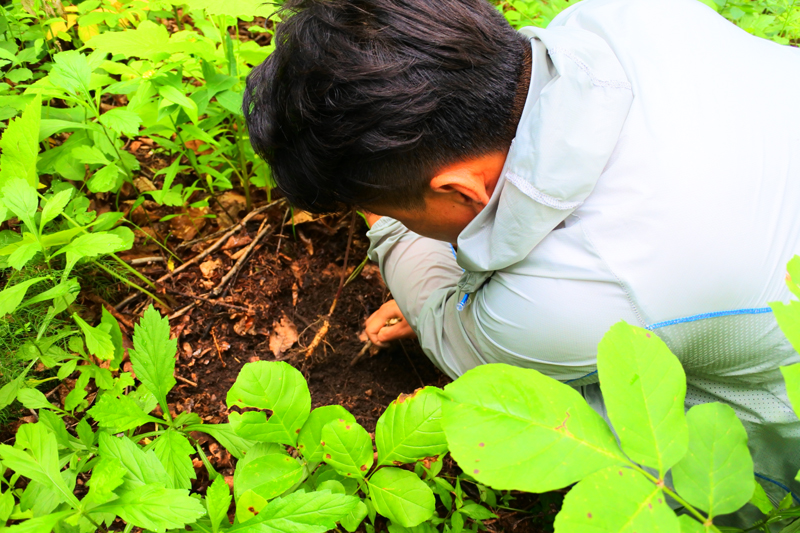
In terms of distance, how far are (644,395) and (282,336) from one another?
1684 mm

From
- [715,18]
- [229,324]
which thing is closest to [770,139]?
[715,18]

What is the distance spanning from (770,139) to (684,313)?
1.62 ft

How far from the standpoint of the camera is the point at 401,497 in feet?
3.83

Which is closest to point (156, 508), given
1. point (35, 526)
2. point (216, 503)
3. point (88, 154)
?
point (216, 503)

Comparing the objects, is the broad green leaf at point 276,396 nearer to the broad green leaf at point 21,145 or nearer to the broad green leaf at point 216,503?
the broad green leaf at point 216,503

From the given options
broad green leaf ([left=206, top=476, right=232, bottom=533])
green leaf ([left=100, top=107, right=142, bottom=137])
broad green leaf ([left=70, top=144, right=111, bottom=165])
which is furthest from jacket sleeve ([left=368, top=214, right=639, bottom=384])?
broad green leaf ([left=70, top=144, right=111, bottom=165])

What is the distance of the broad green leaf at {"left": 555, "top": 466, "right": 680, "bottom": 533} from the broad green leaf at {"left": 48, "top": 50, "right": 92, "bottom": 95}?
5.92ft

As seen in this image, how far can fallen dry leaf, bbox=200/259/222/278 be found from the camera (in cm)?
218

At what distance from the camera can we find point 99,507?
1.01m

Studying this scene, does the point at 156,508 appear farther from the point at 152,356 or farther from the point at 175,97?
the point at 175,97

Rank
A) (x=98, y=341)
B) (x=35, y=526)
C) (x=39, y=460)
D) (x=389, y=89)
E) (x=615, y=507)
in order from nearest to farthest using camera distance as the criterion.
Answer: (x=615, y=507) → (x=35, y=526) → (x=39, y=460) → (x=389, y=89) → (x=98, y=341)

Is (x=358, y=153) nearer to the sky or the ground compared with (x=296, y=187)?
nearer to the sky

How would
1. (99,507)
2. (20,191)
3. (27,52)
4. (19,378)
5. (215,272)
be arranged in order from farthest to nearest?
(215,272), (27,52), (19,378), (20,191), (99,507)

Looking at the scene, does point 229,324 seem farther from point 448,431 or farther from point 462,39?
point 448,431
